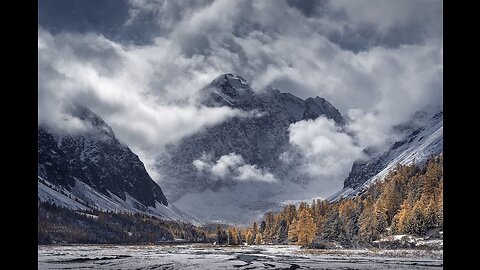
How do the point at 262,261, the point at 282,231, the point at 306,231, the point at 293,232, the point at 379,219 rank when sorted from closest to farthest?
the point at 262,261, the point at 379,219, the point at 306,231, the point at 293,232, the point at 282,231

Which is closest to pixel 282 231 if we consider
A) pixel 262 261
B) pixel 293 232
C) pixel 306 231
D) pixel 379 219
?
pixel 293 232

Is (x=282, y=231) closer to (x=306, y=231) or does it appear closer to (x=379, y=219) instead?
(x=306, y=231)

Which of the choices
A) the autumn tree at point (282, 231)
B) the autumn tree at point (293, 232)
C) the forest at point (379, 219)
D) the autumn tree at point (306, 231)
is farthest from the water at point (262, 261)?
the autumn tree at point (282, 231)

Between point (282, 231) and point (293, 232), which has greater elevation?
point (293, 232)

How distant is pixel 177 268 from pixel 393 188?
122932mm

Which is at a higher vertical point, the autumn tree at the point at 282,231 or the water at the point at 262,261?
the water at the point at 262,261

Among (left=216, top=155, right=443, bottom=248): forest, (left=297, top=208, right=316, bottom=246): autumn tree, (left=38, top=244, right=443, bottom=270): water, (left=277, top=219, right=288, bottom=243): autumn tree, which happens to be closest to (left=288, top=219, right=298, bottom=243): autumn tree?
(left=216, top=155, right=443, bottom=248): forest

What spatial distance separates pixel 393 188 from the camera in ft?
569

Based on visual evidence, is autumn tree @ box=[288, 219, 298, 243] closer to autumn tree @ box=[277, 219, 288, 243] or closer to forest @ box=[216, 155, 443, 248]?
forest @ box=[216, 155, 443, 248]

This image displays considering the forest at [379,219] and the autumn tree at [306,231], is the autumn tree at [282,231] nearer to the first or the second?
the forest at [379,219]

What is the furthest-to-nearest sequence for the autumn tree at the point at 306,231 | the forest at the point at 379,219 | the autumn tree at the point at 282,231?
the autumn tree at the point at 282,231 < the autumn tree at the point at 306,231 < the forest at the point at 379,219
